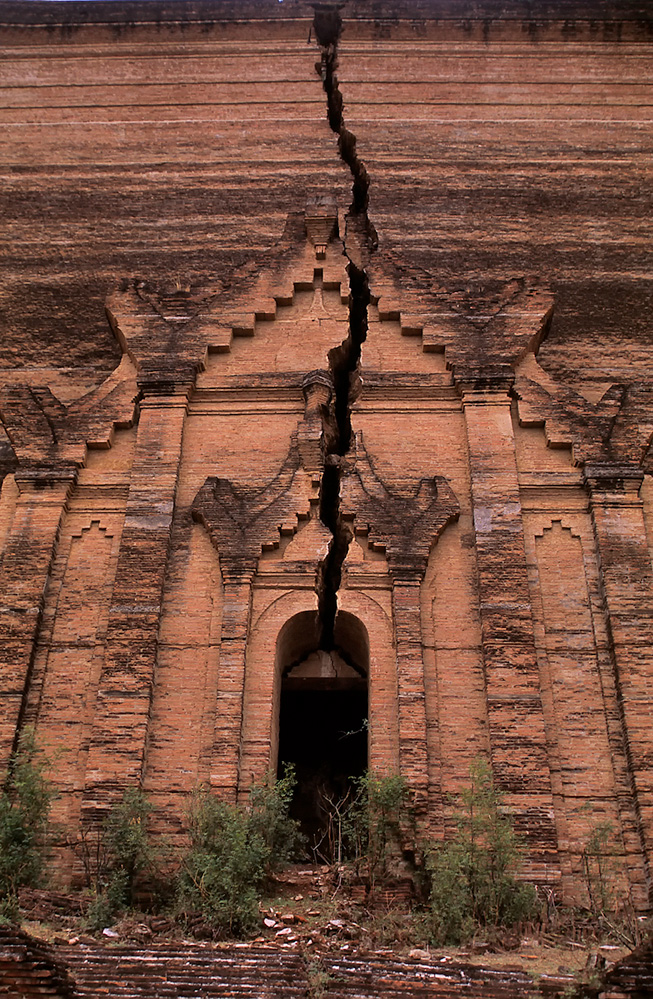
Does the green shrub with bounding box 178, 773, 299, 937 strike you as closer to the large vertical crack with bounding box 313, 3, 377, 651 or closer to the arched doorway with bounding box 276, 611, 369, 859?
the arched doorway with bounding box 276, 611, 369, 859

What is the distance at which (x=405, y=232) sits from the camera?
703 inches

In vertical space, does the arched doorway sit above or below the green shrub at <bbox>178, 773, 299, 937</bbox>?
above

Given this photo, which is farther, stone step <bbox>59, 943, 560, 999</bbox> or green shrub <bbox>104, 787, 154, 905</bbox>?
green shrub <bbox>104, 787, 154, 905</bbox>

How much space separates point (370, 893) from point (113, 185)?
44.5 feet

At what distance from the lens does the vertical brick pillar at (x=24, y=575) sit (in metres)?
11.5

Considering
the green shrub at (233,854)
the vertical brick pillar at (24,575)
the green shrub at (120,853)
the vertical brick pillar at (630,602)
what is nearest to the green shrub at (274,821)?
the green shrub at (233,854)

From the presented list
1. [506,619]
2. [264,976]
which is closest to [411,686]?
[506,619]

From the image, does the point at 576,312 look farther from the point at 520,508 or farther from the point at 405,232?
the point at 520,508

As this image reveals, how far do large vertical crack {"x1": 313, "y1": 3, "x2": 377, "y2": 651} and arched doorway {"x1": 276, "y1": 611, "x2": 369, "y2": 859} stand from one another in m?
0.26

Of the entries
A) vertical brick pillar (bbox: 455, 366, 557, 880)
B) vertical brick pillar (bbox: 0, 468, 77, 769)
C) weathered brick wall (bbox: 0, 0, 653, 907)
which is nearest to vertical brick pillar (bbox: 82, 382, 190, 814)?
weathered brick wall (bbox: 0, 0, 653, 907)

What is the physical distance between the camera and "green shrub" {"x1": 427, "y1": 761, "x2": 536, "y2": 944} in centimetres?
919

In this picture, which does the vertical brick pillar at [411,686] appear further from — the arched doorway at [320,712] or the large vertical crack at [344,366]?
the large vertical crack at [344,366]

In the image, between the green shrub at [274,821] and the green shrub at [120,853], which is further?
the green shrub at [274,821]

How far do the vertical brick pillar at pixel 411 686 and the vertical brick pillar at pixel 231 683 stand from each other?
1611 mm
